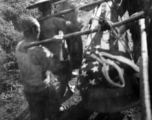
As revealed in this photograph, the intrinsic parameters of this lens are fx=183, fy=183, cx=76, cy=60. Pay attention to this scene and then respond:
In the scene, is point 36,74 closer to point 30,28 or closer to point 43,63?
point 43,63

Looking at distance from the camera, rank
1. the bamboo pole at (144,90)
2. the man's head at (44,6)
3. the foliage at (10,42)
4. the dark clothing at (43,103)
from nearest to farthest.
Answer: the bamboo pole at (144,90) < the man's head at (44,6) < the dark clothing at (43,103) < the foliage at (10,42)

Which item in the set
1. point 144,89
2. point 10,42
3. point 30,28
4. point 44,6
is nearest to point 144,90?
point 144,89

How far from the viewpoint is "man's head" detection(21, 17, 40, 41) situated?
2.81m

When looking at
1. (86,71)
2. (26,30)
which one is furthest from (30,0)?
(86,71)

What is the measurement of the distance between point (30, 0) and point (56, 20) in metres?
2.45

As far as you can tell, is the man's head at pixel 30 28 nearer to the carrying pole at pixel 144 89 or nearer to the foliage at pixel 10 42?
the carrying pole at pixel 144 89

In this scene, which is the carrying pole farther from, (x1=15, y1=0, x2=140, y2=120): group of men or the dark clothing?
the dark clothing

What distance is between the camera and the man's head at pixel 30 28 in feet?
9.22

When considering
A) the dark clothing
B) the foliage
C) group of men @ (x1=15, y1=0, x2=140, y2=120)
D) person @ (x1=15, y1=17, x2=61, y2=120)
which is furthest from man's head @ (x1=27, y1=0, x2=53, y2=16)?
the foliage

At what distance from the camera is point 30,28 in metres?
2.83

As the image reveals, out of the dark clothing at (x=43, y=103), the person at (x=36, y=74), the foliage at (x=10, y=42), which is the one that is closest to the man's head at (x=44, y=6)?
the person at (x=36, y=74)

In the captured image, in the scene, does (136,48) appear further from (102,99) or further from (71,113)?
(71,113)

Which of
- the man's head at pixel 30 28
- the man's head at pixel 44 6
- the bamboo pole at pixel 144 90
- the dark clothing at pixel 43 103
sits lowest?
the dark clothing at pixel 43 103

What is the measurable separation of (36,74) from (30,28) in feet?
2.54
